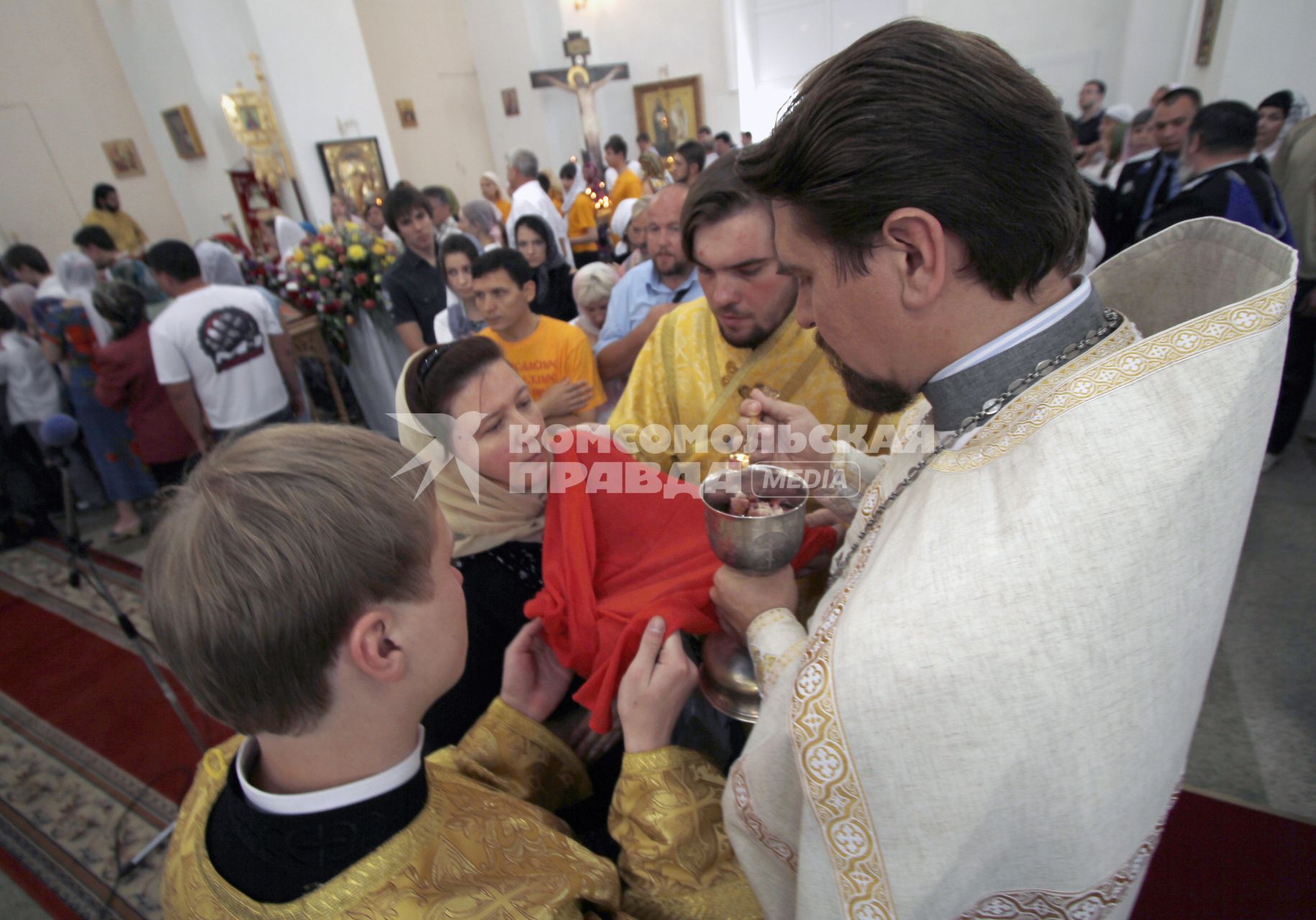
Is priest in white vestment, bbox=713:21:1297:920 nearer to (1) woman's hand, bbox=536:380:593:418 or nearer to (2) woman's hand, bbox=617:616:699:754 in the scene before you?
(2) woman's hand, bbox=617:616:699:754

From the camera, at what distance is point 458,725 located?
163 cm

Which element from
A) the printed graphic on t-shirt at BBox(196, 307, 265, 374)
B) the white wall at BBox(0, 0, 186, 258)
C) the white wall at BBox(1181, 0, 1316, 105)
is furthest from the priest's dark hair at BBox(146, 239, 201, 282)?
the white wall at BBox(1181, 0, 1316, 105)

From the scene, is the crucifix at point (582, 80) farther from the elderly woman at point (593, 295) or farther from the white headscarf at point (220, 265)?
the elderly woman at point (593, 295)

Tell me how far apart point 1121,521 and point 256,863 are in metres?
1.23

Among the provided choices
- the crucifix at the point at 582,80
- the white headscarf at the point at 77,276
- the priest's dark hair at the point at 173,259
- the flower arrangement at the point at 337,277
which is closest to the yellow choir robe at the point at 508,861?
the priest's dark hair at the point at 173,259

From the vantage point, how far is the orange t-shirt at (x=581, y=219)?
331 inches

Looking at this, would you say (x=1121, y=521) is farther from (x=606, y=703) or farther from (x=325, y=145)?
(x=325, y=145)

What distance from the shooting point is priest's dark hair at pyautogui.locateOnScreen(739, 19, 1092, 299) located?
916 mm

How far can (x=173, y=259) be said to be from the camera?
4035 mm

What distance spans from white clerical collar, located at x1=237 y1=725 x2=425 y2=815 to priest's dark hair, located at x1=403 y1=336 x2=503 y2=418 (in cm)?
108

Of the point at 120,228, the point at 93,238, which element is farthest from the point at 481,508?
the point at 120,228

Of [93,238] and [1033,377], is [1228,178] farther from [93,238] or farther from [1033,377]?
[93,238]

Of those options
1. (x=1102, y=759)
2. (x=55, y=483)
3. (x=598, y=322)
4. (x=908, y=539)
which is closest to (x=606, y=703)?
(x=908, y=539)

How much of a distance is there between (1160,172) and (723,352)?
4.54 m
